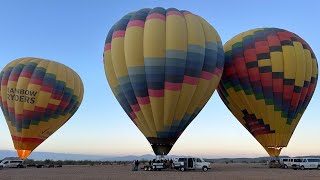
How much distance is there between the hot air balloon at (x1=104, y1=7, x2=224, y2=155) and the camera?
27.6 metres

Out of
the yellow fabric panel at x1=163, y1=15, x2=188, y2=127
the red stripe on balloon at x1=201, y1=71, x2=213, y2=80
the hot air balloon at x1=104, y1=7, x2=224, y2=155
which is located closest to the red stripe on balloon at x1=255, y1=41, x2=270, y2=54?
the hot air balloon at x1=104, y1=7, x2=224, y2=155

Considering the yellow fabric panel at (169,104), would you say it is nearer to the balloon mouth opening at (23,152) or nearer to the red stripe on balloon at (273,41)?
the red stripe on balloon at (273,41)

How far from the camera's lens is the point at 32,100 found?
3772cm

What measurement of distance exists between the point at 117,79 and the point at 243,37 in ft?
49.9

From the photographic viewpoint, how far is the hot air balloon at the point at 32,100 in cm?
3762

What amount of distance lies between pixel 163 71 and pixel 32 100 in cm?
1705

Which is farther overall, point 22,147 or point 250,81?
point 22,147

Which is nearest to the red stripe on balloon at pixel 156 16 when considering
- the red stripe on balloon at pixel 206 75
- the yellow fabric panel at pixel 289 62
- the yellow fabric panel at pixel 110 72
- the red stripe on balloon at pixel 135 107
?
the yellow fabric panel at pixel 110 72

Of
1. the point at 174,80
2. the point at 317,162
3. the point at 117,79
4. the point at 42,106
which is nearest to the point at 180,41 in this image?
the point at 174,80

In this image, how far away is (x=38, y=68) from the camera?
129ft

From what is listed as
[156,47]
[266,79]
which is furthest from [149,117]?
[266,79]

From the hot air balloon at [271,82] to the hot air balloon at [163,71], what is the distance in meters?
6.84

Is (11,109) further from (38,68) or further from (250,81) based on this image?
(250,81)

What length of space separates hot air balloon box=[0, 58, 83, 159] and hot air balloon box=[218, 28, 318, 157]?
18.2 m
